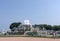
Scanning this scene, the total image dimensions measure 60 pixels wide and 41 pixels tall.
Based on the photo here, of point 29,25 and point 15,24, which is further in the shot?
point 15,24

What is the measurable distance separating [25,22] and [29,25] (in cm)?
231

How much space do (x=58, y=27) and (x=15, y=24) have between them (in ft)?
77.5

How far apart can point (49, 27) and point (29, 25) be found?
117ft

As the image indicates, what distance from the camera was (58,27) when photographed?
8681cm

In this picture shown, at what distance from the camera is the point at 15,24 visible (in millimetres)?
93250

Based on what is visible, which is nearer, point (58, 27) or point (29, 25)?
point (29, 25)

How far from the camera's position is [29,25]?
5434 cm

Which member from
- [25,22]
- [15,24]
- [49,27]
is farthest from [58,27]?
[25,22]

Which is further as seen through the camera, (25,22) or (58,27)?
(58,27)

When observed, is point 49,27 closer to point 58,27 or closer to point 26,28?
point 58,27

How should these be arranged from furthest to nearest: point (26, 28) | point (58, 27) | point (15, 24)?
point (15, 24), point (58, 27), point (26, 28)

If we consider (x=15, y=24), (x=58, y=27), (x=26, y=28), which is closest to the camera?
(x=26, y=28)

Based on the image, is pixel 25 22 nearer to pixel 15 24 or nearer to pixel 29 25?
pixel 29 25

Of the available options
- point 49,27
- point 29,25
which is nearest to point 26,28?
point 29,25
